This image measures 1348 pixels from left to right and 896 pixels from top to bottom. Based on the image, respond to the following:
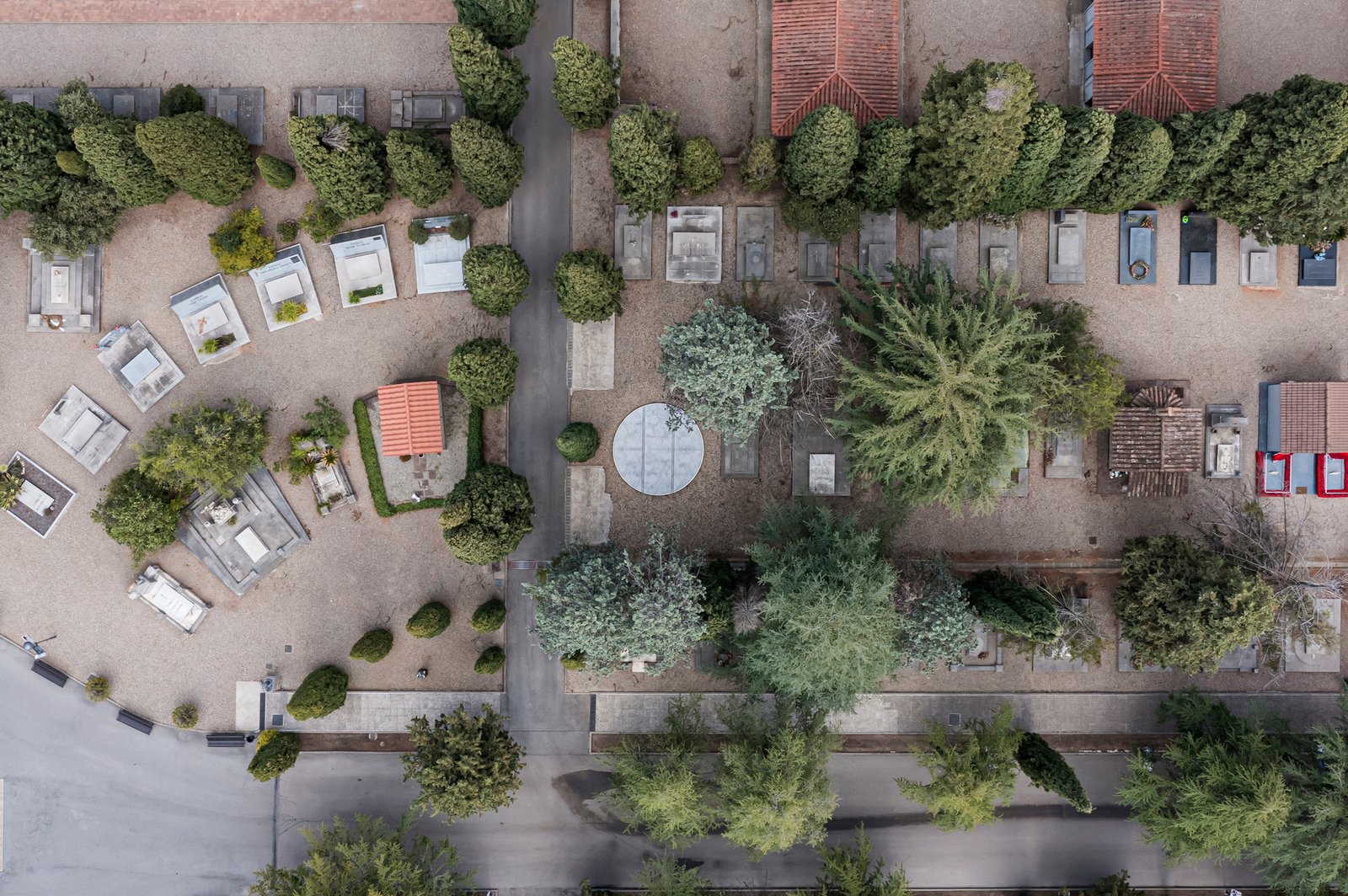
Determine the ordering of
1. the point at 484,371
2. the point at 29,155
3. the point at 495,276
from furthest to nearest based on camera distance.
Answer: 1. the point at 29,155
2. the point at 484,371
3. the point at 495,276

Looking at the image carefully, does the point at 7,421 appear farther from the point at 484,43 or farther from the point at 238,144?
the point at 484,43

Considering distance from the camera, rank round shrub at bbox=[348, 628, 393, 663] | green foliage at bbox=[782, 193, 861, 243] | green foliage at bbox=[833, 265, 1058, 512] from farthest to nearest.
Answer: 1. round shrub at bbox=[348, 628, 393, 663]
2. green foliage at bbox=[782, 193, 861, 243]
3. green foliage at bbox=[833, 265, 1058, 512]

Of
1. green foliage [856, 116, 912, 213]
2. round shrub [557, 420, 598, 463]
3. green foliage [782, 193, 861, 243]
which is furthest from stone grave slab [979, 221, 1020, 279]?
round shrub [557, 420, 598, 463]

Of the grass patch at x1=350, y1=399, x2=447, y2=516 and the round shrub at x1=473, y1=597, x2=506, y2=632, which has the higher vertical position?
the grass patch at x1=350, y1=399, x2=447, y2=516

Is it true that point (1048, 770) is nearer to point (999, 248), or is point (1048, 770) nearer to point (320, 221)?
point (999, 248)

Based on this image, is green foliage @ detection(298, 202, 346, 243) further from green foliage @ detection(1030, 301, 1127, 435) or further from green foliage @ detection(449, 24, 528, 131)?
green foliage @ detection(1030, 301, 1127, 435)

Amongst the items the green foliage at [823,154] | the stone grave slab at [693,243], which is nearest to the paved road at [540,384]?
the stone grave slab at [693,243]

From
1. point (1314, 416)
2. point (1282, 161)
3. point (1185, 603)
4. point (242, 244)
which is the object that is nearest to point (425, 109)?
point (242, 244)
